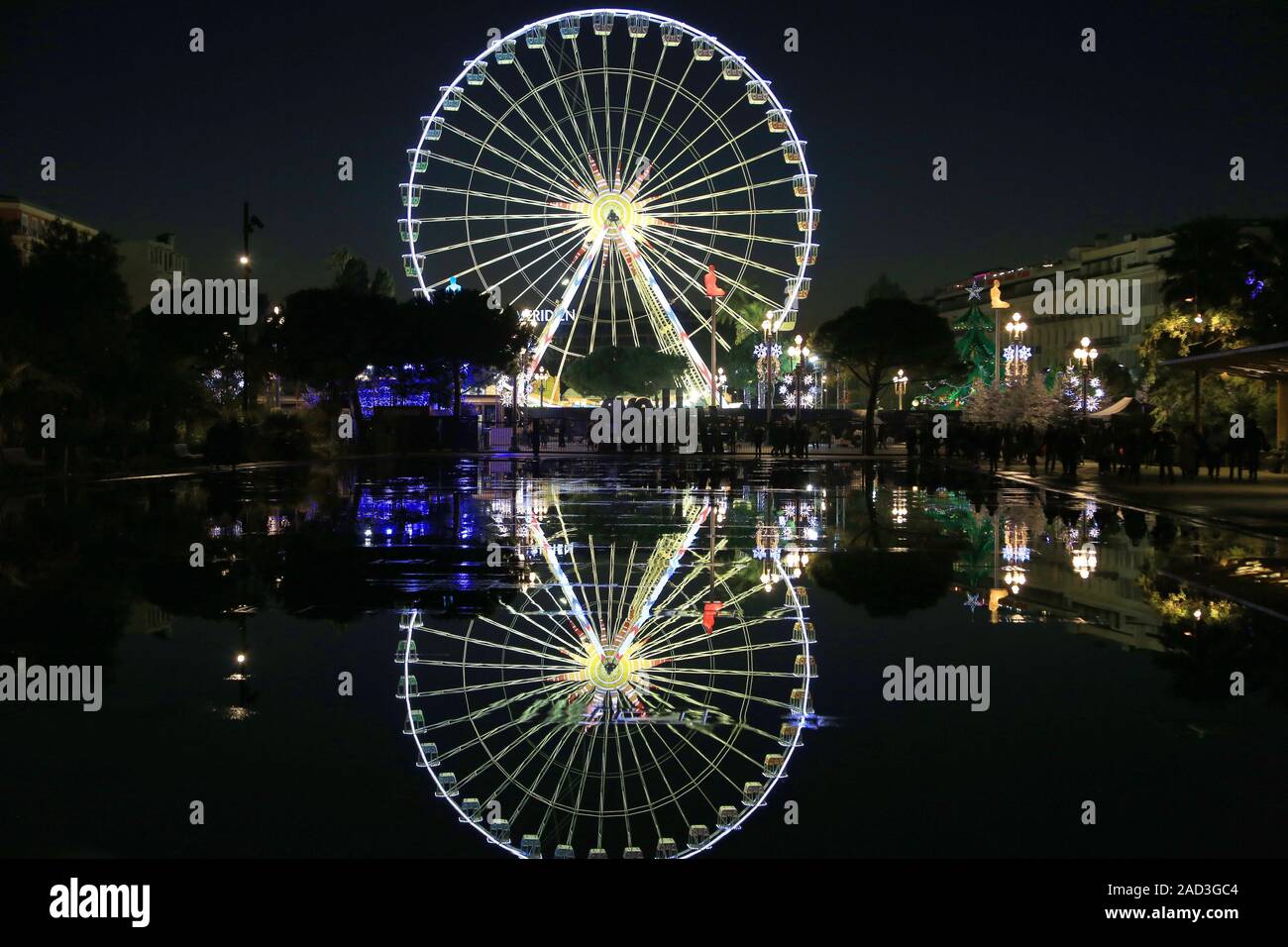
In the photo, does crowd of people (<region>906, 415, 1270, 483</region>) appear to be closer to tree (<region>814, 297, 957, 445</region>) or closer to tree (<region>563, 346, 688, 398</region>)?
tree (<region>814, 297, 957, 445</region>)

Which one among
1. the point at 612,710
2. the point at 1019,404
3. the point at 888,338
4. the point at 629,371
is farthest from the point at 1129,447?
the point at 629,371

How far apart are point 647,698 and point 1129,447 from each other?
3460 centimetres

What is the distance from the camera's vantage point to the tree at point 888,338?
7931 cm

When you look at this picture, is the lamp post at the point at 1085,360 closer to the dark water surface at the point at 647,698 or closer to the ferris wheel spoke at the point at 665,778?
the dark water surface at the point at 647,698

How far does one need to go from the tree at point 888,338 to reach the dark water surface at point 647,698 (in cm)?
5901

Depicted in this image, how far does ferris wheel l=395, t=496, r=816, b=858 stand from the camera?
261 inches

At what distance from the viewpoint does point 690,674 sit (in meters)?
10.0

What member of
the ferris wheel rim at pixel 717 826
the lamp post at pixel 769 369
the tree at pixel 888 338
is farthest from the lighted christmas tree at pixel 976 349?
the ferris wheel rim at pixel 717 826

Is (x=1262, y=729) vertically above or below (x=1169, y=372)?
below

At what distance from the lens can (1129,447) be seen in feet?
135

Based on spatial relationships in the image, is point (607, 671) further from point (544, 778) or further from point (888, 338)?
point (888, 338)
